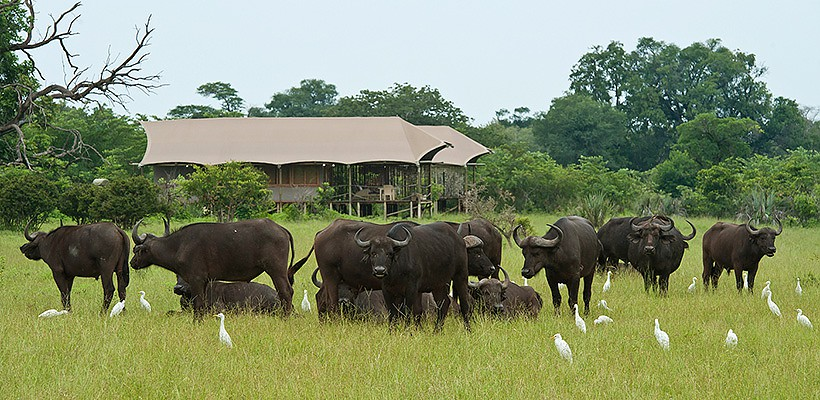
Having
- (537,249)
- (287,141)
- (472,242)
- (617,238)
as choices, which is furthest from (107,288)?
(287,141)

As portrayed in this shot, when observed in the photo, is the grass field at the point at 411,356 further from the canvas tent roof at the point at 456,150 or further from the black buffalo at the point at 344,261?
the canvas tent roof at the point at 456,150

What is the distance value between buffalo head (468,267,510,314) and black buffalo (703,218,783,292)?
4.57 m

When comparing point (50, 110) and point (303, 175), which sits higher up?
point (50, 110)

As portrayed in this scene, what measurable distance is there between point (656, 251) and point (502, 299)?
10.6 feet

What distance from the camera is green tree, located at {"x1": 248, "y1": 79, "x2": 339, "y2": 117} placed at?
238 feet

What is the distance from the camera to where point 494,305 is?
33.6 feet

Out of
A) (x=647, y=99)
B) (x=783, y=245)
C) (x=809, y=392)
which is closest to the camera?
(x=809, y=392)

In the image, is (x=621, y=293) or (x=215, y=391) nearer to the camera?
(x=215, y=391)

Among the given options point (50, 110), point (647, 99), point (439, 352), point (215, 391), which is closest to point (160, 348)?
point (215, 391)

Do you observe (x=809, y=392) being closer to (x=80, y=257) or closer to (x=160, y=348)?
(x=160, y=348)

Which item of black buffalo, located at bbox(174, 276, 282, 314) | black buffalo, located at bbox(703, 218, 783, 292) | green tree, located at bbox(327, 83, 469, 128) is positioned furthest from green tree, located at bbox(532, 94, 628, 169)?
black buffalo, located at bbox(174, 276, 282, 314)

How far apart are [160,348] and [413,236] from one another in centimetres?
277

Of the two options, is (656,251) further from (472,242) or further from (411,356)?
(411,356)

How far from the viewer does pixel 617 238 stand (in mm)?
14039
